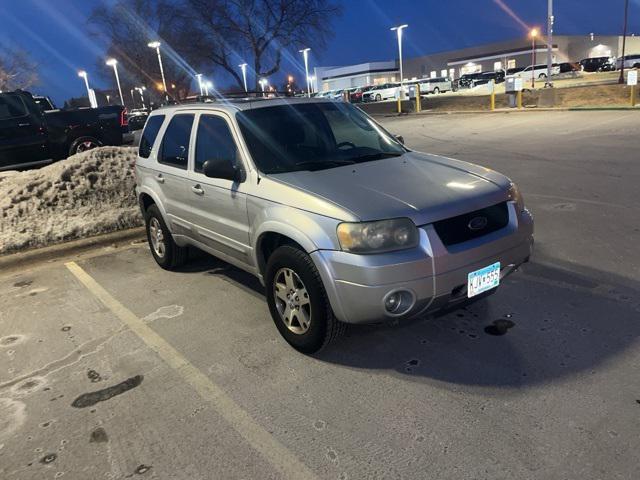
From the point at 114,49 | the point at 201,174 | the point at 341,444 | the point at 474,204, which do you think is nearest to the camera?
the point at 341,444

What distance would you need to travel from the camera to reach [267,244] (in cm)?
394

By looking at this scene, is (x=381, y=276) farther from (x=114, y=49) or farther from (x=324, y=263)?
(x=114, y=49)

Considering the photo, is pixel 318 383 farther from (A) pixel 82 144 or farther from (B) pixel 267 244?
(A) pixel 82 144

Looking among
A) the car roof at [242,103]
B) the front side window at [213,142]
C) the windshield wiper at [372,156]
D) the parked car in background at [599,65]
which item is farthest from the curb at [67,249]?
the parked car in background at [599,65]

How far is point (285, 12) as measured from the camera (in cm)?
3103

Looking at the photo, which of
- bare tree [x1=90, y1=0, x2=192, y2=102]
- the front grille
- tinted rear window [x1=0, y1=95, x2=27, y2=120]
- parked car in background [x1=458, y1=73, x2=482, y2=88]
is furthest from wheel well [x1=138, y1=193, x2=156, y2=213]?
parked car in background [x1=458, y1=73, x2=482, y2=88]

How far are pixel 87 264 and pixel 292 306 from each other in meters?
3.66

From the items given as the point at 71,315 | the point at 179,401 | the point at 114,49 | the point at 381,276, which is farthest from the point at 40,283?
the point at 114,49

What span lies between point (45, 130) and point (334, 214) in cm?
1167

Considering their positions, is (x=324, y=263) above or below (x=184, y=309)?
above

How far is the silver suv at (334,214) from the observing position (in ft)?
10.4

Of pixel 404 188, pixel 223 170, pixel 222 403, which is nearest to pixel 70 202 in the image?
pixel 223 170

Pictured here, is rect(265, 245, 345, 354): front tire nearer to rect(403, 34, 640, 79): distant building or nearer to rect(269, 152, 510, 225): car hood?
rect(269, 152, 510, 225): car hood

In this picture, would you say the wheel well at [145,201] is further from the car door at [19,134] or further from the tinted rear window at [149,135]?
the car door at [19,134]
